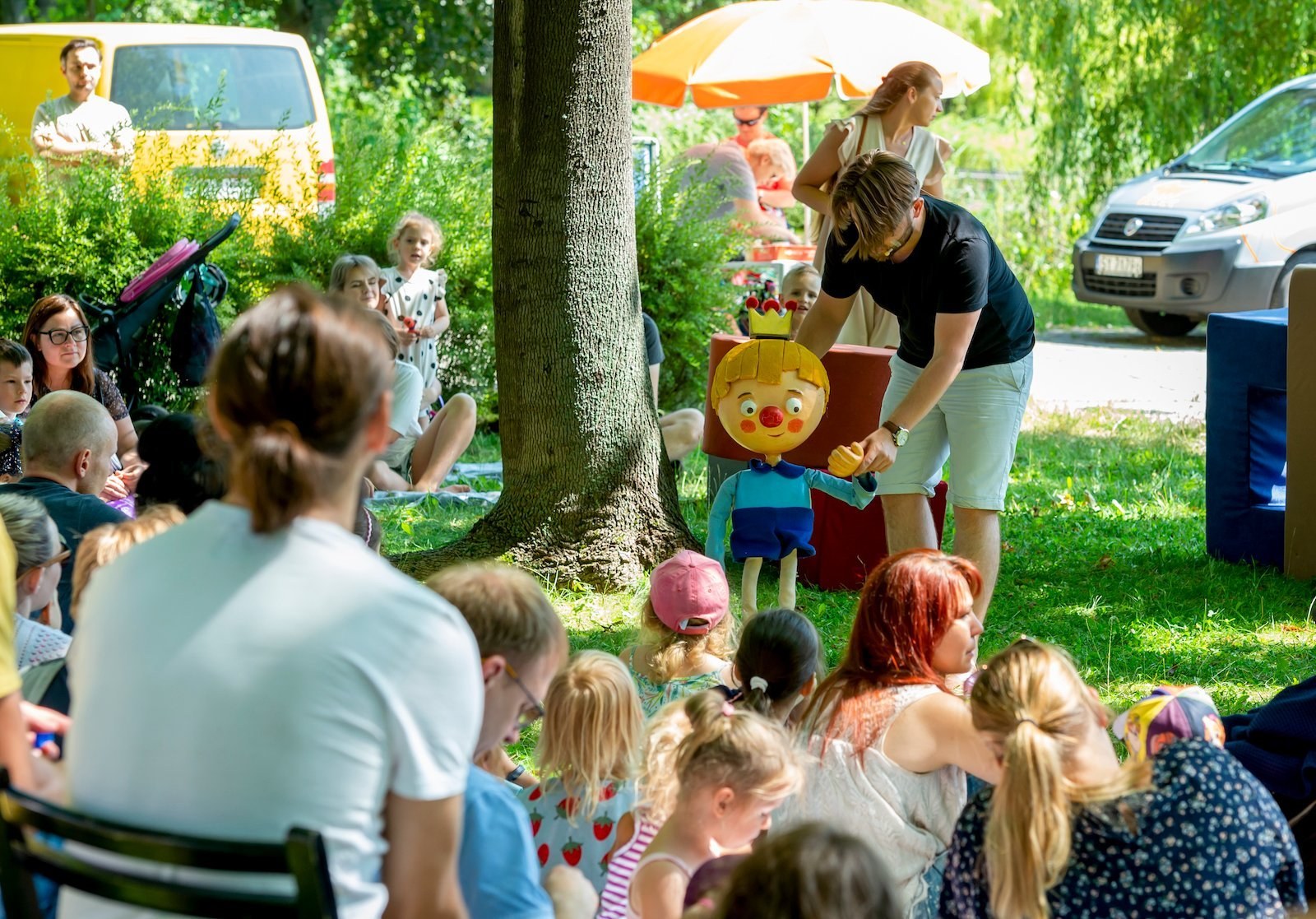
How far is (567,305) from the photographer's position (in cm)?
555

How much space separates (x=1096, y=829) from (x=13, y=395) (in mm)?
4524

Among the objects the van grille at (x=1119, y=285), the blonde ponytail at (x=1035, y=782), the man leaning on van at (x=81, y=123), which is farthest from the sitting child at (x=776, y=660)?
the van grille at (x=1119, y=285)

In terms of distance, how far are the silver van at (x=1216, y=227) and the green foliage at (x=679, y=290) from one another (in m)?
4.97

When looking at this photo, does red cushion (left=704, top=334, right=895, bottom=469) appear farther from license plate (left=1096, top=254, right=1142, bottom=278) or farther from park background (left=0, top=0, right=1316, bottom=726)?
license plate (left=1096, top=254, right=1142, bottom=278)

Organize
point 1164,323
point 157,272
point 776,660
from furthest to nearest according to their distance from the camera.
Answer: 1. point 1164,323
2. point 157,272
3. point 776,660

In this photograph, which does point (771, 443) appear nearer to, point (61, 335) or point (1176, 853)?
point (1176, 853)

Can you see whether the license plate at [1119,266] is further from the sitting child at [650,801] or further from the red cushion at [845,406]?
the sitting child at [650,801]

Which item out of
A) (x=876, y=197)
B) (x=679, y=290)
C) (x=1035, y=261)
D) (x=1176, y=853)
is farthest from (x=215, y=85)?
(x=1176, y=853)

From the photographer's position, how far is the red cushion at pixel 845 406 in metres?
5.57

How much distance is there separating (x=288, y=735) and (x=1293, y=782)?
2379 mm

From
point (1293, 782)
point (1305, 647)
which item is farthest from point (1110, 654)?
point (1293, 782)

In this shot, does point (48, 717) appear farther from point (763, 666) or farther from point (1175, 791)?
point (1175, 791)

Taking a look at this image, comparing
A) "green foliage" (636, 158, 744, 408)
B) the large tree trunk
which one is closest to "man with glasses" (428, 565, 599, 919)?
the large tree trunk

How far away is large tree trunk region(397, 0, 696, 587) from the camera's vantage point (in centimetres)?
551
